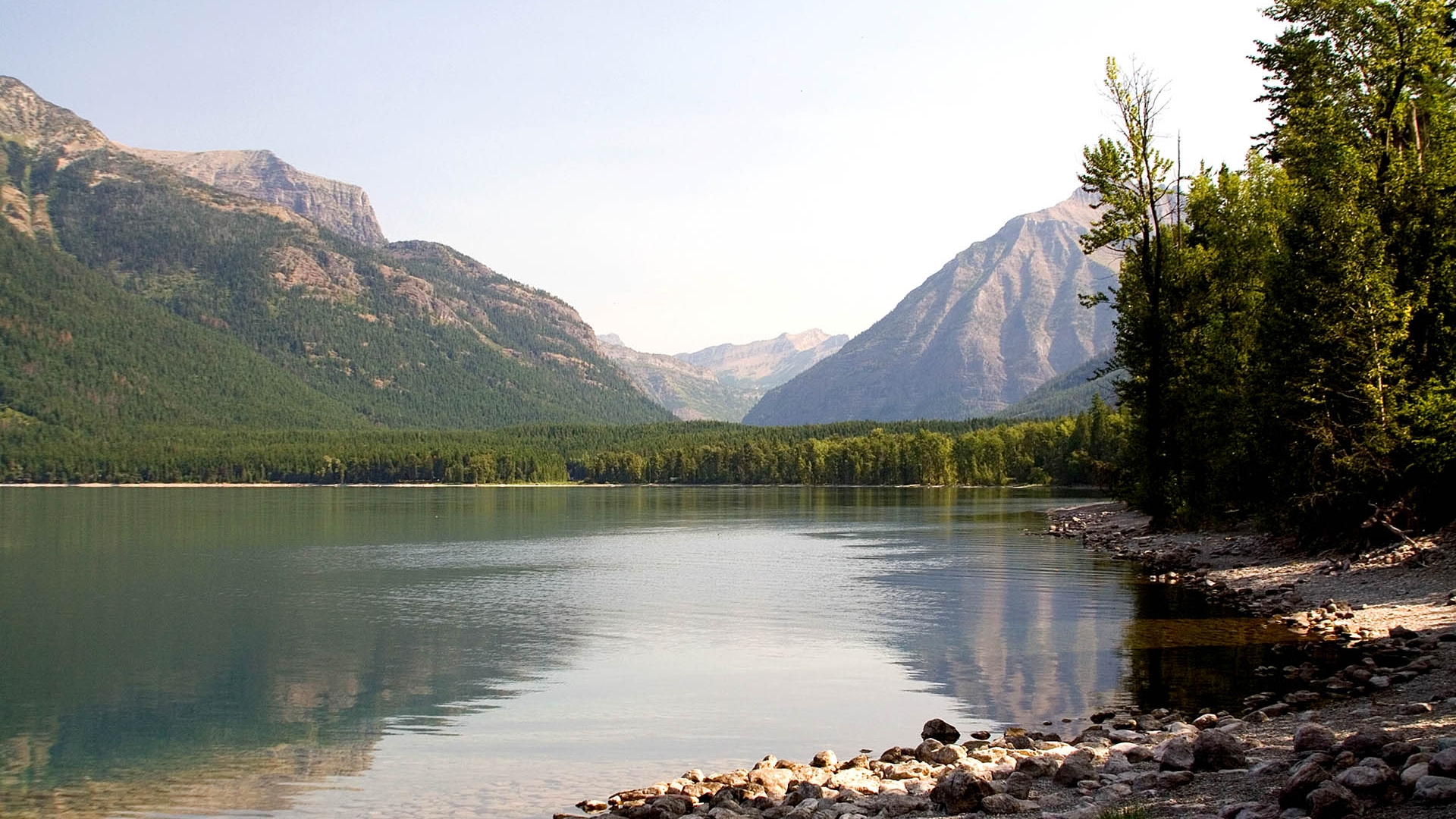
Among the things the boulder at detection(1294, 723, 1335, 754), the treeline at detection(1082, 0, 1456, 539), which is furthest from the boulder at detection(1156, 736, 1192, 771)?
the treeline at detection(1082, 0, 1456, 539)

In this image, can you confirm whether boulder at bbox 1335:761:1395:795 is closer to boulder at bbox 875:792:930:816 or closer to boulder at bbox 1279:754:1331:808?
boulder at bbox 1279:754:1331:808

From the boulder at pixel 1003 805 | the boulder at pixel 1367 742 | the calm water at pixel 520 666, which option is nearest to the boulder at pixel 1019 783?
the boulder at pixel 1003 805

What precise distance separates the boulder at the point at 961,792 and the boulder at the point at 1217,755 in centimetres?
313

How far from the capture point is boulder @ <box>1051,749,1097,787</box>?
1752 centimetres

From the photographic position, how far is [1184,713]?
24.0 meters

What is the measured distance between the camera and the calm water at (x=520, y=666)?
2330 centimetres

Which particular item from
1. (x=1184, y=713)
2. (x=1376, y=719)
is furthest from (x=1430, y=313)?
(x=1376, y=719)

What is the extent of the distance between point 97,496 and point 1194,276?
620ft

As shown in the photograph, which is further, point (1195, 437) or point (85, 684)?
point (1195, 437)

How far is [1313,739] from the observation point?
16562 millimetres

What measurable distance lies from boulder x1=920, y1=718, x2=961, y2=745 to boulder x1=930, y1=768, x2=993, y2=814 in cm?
625

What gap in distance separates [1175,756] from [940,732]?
22.3 ft

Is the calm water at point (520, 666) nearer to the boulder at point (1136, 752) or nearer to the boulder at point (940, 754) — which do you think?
the boulder at point (940, 754)

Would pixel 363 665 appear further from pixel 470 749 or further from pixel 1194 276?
pixel 1194 276
